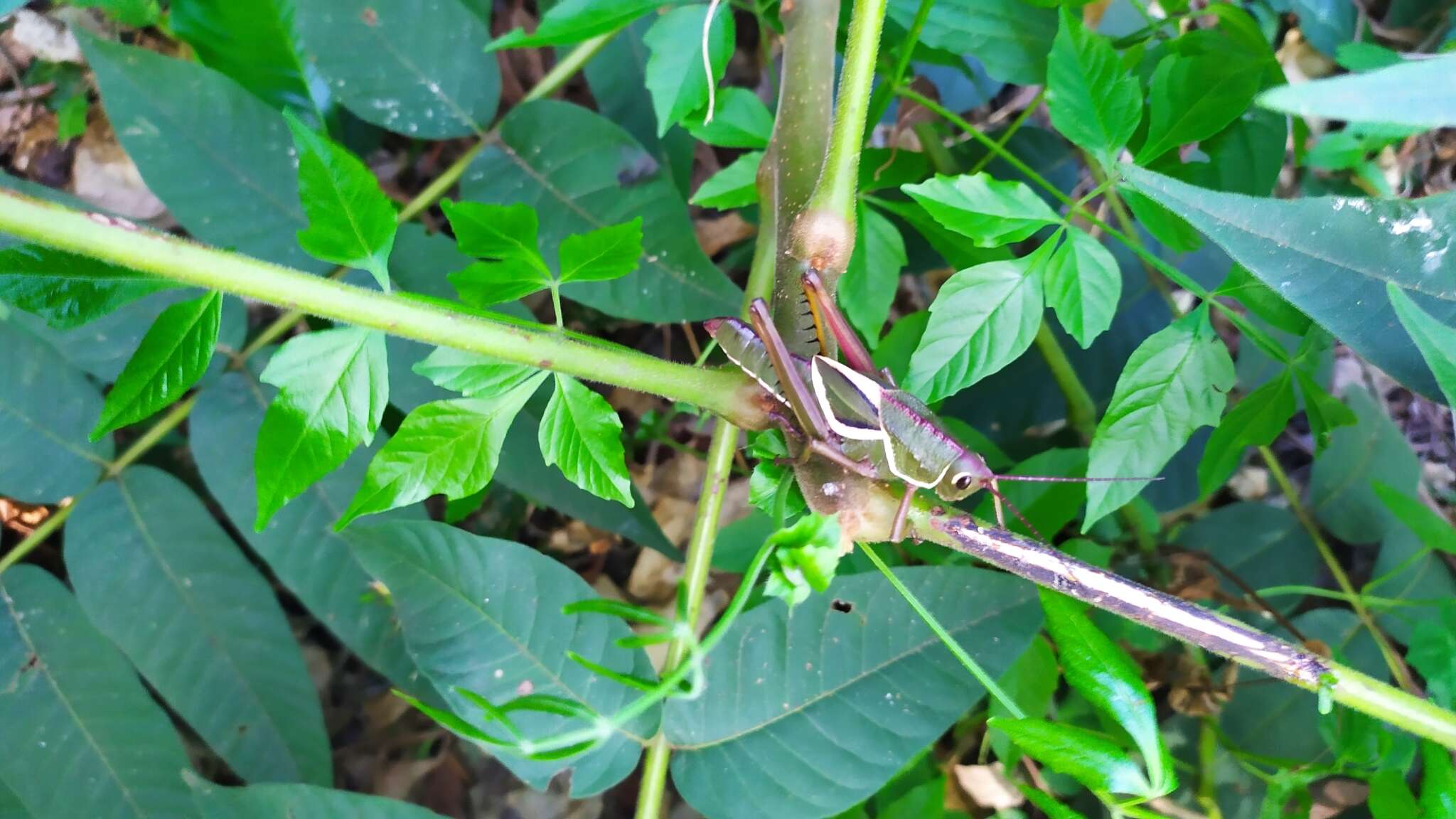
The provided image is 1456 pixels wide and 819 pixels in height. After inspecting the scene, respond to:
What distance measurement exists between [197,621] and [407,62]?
0.75 m

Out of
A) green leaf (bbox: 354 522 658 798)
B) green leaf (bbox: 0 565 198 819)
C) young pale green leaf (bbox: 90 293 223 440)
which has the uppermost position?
young pale green leaf (bbox: 90 293 223 440)

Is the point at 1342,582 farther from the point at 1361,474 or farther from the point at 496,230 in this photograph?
the point at 496,230

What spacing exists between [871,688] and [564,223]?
0.67 m

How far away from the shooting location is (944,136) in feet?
4.24

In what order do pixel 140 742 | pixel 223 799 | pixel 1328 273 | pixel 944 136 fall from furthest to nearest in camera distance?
pixel 944 136 → pixel 140 742 → pixel 223 799 → pixel 1328 273

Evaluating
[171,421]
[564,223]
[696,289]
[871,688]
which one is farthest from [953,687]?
[171,421]

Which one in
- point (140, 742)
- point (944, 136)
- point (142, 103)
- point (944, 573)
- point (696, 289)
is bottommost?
point (140, 742)

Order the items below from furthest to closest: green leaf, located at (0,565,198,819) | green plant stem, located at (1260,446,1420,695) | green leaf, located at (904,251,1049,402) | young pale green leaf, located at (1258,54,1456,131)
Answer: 1. green plant stem, located at (1260,446,1420,695)
2. green leaf, located at (0,565,198,819)
3. green leaf, located at (904,251,1049,402)
4. young pale green leaf, located at (1258,54,1456,131)

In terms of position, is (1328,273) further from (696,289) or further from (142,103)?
(142,103)

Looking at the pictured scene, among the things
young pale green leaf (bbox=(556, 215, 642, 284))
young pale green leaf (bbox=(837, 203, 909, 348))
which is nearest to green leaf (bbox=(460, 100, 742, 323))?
young pale green leaf (bbox=(837, 203, 909, 348))

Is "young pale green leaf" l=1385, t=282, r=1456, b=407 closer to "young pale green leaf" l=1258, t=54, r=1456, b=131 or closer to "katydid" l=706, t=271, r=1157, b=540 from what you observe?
"young pale green leaf" l=1258, t=54, r=1456, b=131

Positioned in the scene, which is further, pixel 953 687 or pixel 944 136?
pixel 944 136

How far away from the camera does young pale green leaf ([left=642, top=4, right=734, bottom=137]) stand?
79 cm

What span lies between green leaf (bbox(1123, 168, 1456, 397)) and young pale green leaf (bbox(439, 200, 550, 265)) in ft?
1.68
